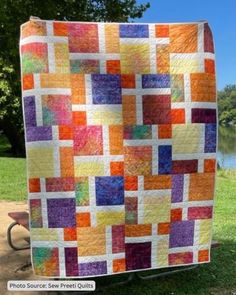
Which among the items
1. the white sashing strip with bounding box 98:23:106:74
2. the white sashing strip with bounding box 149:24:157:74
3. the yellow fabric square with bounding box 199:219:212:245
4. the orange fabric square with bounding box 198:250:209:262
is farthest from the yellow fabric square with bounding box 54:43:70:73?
the orange fabric square with bounding box 198:250:209:262

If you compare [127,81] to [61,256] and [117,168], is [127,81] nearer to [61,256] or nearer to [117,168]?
[117,168]

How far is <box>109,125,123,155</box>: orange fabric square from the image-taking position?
3.55 m

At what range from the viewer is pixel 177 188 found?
373 cm

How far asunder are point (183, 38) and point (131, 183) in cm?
116

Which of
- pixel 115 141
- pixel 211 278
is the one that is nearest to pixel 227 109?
pixel 211 278

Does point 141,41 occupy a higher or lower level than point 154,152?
higher

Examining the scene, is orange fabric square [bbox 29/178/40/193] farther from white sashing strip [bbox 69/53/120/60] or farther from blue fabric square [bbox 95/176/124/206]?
white sashing strip [bbox 69/53/120/60]

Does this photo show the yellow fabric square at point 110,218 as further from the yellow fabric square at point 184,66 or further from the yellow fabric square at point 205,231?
the yellow fabric square at point 184,66

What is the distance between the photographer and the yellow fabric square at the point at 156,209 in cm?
369

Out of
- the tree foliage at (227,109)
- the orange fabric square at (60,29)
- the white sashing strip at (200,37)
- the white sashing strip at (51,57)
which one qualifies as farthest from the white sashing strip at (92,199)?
the tree foliage at (227,109)

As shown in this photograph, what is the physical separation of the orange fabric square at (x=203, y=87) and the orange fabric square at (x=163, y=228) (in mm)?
984

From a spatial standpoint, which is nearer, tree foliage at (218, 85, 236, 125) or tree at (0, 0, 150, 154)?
tree at (0, 0, 150, 154)

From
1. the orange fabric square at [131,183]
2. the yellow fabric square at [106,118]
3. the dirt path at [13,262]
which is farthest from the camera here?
the dirt path at [13,262]

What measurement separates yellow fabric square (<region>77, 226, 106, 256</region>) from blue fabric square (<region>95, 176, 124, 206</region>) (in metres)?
0.20
